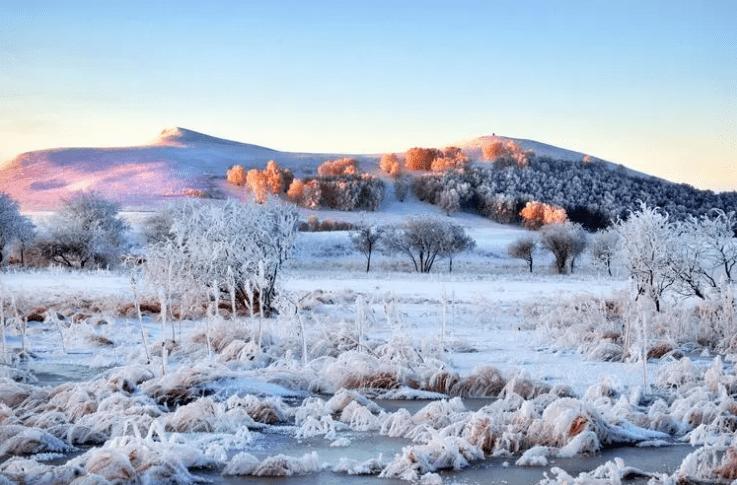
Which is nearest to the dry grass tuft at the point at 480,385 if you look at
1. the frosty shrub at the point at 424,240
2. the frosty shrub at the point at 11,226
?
the frosty shrub at the point at 11,226

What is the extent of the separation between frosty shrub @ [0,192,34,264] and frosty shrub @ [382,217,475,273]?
24113 mm

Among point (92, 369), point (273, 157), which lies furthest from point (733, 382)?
point (273, 157)

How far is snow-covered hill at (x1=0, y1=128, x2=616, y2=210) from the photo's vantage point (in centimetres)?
9694

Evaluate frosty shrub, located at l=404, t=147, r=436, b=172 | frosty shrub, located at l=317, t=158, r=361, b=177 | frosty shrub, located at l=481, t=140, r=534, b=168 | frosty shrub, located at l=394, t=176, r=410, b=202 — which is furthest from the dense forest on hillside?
frosty shrub, located at l=317, t=158, r=361, b=177

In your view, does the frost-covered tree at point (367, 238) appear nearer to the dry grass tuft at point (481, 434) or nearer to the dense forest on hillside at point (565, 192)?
the dense forest on hillside at point (565, 192)

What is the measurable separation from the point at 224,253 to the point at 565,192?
9168cm

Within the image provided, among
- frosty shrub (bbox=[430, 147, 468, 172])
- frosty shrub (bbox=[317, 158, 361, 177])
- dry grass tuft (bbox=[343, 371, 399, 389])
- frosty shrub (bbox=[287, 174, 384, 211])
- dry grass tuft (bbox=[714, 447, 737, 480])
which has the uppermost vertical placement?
frosty shrub (bbox=[430, 147, 468, 172])

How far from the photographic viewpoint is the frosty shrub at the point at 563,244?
200ft

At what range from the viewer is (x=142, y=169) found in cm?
11212

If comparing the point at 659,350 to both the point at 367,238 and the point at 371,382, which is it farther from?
the point at 367,238

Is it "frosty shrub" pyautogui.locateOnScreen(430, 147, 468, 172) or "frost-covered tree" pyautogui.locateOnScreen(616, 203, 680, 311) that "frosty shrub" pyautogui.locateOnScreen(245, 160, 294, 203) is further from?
"frost-covered tree" pyautogui.locateOnScreen(616, 203, 680, 311)

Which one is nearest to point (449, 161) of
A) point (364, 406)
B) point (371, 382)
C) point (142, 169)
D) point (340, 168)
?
point (340, 168)

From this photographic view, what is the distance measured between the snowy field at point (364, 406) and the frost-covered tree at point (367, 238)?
40.5m

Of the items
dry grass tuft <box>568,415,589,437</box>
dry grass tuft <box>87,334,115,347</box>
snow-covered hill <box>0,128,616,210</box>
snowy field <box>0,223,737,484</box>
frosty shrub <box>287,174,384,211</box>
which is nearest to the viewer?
snowy field <box>0,223,737,484</box>
